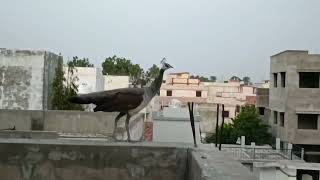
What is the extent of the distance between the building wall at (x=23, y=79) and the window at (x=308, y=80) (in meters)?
20.1

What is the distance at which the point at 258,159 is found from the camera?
84.0ft

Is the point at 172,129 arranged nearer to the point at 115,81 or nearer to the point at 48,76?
the point at 48,76

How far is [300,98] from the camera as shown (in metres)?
34.2

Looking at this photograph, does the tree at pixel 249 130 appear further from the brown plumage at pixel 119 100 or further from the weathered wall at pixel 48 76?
the brown plumage at pixel 119 100

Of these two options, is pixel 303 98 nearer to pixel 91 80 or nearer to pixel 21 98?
pixel 91 80

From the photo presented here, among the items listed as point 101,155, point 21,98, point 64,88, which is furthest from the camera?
point 64,88

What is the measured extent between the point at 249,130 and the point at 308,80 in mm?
7022

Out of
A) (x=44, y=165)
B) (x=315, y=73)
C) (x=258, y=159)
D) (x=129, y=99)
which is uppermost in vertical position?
(x=315, y=73)

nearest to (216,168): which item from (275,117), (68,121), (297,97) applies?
(68,121)

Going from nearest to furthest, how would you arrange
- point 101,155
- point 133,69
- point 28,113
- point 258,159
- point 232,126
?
1. point 101,155
2. point 28,113
3. point 258,159
4. point 232,126
5. point 133,69

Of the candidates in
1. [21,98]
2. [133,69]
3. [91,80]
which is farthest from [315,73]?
[133,69]

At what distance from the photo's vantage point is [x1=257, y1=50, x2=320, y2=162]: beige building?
111ft

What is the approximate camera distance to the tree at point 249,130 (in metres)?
39.7

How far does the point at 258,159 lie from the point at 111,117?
13147 millimetres
